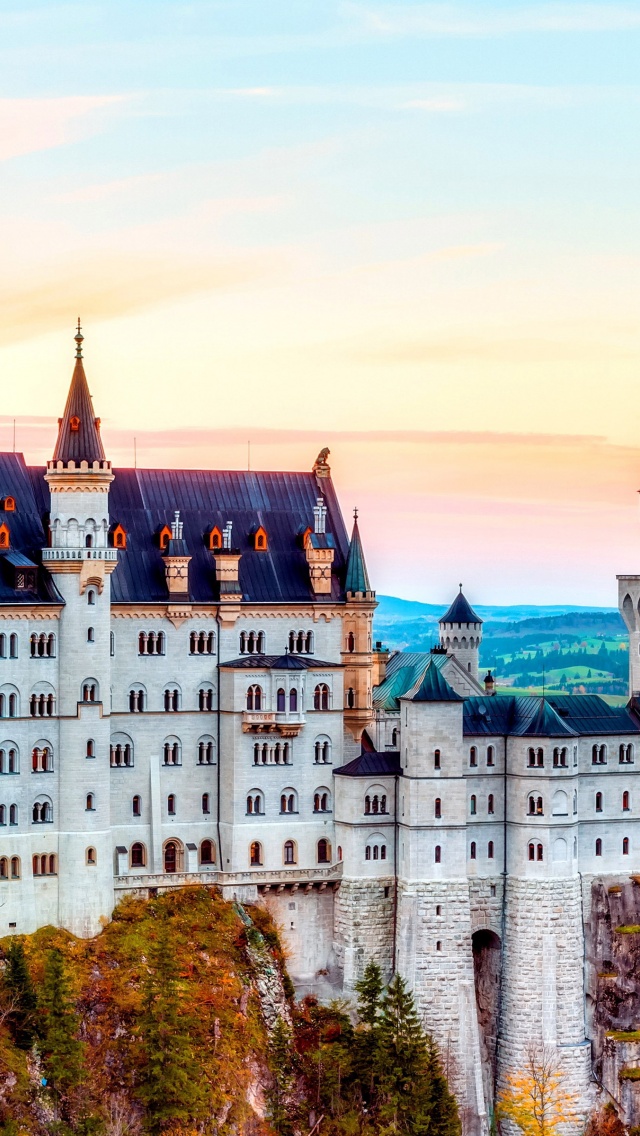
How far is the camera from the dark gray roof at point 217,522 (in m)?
129

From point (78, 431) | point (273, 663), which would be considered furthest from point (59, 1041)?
point (78, 431)

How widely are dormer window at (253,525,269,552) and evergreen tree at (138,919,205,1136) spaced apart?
26.6 m

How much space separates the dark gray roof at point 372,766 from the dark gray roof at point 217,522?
32.2ft

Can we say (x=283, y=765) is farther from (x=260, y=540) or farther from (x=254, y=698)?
(x=260, y=540)

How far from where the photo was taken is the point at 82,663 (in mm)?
123438

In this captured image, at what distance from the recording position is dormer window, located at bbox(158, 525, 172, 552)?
428 feet

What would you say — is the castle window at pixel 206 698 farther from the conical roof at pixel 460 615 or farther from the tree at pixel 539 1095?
the conical roof at pixel 460 615

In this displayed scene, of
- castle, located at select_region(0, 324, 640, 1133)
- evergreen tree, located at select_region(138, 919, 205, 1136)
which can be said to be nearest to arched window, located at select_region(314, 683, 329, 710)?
castle, located at select_region(0, 324, 640, 1133)

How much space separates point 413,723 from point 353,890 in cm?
1065

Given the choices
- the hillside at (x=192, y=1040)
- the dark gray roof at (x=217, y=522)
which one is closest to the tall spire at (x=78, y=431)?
the dark gray roof at (x=217, y=522)

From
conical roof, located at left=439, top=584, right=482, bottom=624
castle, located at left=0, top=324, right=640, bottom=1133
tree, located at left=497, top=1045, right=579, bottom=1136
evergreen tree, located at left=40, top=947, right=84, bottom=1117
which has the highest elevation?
conical roof, located at left=439, top=584, right=482, bottom=624

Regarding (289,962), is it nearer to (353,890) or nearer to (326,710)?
(353,890)

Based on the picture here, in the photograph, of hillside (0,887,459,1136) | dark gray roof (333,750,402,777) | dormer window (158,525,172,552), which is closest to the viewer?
hillside (0,887,459,1136)

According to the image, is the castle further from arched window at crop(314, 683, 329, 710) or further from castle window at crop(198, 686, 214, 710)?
castle window at crop(198, 686, 214, 710)
